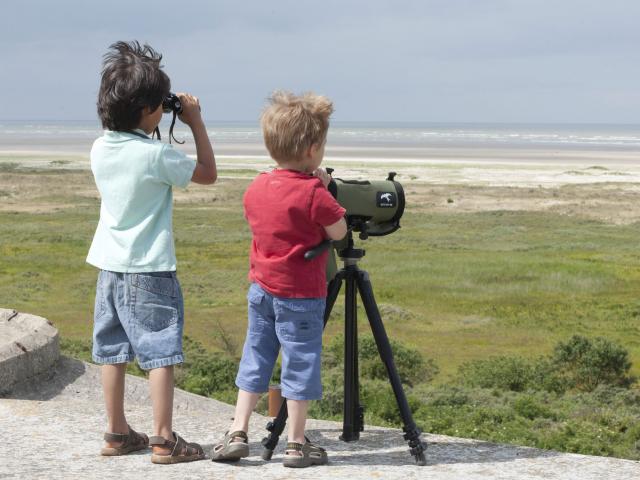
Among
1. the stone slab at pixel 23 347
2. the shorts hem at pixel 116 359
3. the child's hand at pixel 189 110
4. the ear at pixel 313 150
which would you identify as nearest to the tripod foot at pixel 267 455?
the shorts hem at pixel 116 359

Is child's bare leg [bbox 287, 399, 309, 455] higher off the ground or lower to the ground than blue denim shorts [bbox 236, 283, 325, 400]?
lower

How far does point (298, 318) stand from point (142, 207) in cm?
89

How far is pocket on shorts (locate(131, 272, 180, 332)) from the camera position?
4.67 m

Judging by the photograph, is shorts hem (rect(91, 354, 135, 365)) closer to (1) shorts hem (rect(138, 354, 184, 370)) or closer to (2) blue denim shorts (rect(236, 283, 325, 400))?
(1) shorts hem (rect(138, 354, 184, 370))

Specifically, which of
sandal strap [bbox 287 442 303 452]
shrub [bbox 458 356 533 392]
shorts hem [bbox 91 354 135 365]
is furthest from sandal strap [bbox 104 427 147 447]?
shrub [bbox 458 356 533 392]

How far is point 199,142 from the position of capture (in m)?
4.79

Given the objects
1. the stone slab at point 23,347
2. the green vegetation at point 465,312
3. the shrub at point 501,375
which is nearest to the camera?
the stone slab at point 23,347

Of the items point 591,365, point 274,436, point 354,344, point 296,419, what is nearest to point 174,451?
point 274,436

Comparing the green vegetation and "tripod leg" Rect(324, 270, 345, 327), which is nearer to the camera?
"tripod leg" Rect(324, 270, 345, 327)

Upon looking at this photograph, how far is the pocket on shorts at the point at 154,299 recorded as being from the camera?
4.67 meters

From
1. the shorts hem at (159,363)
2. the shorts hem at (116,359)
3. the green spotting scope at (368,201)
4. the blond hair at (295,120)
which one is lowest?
the shorts hem at (116,359)

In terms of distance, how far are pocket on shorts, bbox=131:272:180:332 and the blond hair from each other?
83 centimetres

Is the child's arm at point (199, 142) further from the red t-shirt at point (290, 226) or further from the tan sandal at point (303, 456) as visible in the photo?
the tan sandal at point (303, 456)

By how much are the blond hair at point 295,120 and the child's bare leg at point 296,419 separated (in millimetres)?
1181
